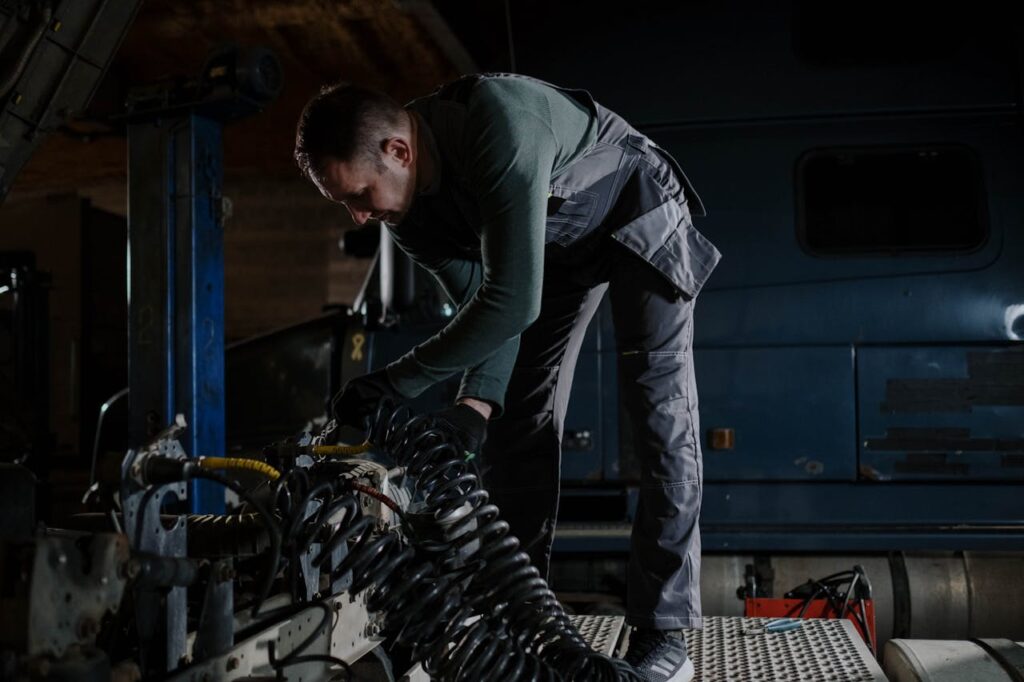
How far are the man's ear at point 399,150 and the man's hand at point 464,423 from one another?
0.62m

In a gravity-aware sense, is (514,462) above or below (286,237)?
below

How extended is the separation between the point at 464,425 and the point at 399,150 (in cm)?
72

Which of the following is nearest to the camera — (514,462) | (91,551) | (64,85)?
(91,551)

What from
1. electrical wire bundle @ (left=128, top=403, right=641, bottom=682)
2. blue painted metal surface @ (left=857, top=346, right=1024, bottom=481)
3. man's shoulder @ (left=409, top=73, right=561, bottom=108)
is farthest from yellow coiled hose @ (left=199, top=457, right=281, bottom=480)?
blue painted metal surface @ (left=857, top=346, right=1024, bottom=481)

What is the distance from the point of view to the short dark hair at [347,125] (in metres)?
2.07

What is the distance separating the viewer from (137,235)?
14.2ft

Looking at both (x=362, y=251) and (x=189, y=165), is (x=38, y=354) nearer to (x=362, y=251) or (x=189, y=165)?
(x=189, y=165)

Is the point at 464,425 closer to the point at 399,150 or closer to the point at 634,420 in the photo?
the point at 634,420

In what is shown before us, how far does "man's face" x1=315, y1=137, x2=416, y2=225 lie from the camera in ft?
6.90

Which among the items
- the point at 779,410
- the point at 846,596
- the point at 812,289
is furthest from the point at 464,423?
the point at 812,289

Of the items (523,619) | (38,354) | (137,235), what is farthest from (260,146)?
(523,619)

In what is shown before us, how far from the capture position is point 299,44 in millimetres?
5684

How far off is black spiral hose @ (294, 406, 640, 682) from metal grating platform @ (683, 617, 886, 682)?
49 centimetres

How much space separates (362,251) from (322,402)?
2.50ft
